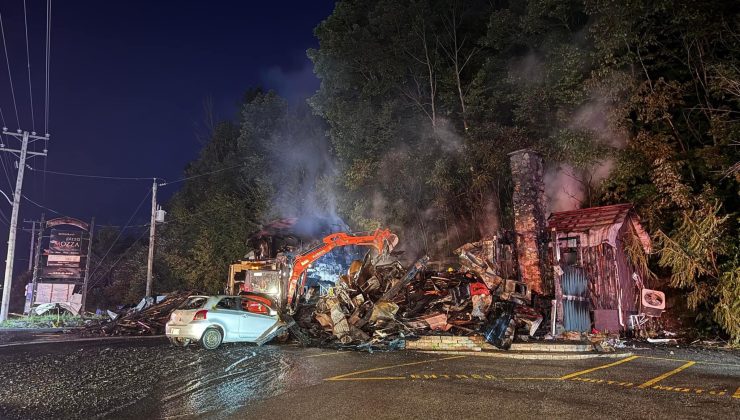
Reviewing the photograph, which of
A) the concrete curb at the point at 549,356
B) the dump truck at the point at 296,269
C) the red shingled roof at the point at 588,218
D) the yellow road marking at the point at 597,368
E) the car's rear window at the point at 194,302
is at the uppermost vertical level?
the red shingled roof at the point at 588,218

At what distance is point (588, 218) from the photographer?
48.7ft

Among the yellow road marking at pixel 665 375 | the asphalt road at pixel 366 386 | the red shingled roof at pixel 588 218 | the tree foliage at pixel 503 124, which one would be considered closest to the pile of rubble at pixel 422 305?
the asphalt road at pixel 366 386

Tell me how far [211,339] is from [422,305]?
6.24m

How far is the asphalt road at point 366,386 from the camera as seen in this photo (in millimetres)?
5910

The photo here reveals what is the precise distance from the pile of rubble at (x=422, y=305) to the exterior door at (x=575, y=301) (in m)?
1.05

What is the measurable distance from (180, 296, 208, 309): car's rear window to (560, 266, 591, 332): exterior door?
1063cm

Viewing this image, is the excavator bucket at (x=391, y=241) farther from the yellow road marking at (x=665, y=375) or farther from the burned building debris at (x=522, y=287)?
the yellow road marking at (x=665, y=375)

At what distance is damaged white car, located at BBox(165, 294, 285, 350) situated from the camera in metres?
12.7

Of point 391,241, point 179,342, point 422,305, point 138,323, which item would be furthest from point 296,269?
point 138,323

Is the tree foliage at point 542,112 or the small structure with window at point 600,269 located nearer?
the tree foliage at point 542,112

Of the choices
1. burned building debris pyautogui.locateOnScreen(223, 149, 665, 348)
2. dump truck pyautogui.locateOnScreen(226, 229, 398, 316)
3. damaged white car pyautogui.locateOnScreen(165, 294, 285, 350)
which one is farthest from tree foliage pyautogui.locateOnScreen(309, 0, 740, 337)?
damaged white car pyautogui.locateOnScreen(165, 294, 285, 350)

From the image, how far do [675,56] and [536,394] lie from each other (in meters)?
13.2

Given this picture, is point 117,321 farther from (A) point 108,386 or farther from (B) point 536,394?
(B) point 536,394

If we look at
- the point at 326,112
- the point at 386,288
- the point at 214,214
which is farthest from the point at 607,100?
the point at 214,214
